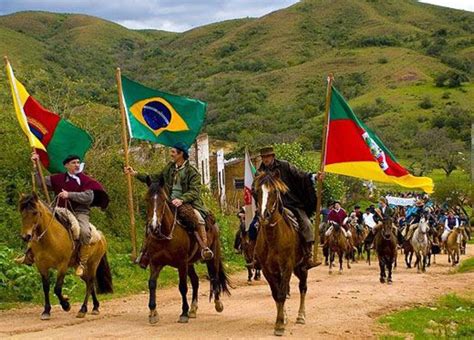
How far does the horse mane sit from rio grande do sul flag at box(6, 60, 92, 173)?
4.25m

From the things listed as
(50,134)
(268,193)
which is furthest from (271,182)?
(50,134)

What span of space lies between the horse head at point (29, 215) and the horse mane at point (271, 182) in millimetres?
3609

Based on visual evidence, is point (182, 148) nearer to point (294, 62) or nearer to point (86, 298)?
point (86, 298)

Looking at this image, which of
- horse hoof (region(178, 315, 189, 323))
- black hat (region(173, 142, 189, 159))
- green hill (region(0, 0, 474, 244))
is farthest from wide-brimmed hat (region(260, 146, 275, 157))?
green hill (region(0, 0, 474, 244))

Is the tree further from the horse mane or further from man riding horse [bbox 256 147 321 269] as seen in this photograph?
the horse mane

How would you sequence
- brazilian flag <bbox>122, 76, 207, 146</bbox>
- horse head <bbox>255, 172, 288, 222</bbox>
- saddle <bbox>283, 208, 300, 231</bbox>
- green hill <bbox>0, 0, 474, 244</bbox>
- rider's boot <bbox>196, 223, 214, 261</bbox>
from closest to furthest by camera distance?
horse head <bbox>255, 172, 288, 222</bbox>, saddle <bbox>283, 208, 300, 231</bbox>, rider's boot <bbox>196, 223, 214, 261</bbox>, brazilian flag <bbox>122, 76, 207, 146</bbox>, green hill <bbox>0, 0, 474, 244</bbox>

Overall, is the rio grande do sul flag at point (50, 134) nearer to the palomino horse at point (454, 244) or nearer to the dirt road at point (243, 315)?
the dirt road at point (243, 315)

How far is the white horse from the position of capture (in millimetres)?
27359

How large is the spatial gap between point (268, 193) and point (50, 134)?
4.96 m

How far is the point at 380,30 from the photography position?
16662 cm

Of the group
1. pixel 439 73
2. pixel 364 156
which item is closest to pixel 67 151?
pixel 364 156

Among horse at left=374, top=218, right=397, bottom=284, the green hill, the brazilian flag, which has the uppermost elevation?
the green hill

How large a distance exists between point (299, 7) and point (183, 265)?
181 metres

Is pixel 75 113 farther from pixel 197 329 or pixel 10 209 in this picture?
pixel 197 329
